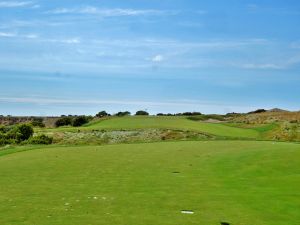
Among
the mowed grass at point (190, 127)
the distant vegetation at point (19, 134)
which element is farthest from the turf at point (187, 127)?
the distant vegetation at point (19, 134)

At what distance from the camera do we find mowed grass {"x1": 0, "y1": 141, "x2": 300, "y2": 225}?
9727 mm

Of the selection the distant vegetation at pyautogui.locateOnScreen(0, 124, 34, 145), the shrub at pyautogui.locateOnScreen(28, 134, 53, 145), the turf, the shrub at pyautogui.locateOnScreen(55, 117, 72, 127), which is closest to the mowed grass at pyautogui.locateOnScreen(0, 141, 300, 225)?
the shrub at pyautogui.locateOnScreen(28, 134, 53, 145)

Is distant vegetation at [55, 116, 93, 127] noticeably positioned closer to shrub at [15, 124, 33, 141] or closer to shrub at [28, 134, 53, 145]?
shrub at [15, 124, 33, 141]

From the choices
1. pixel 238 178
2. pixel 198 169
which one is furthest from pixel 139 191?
pixel 198 169

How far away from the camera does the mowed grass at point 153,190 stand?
31.9 feet

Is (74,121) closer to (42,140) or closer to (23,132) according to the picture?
(23,132)

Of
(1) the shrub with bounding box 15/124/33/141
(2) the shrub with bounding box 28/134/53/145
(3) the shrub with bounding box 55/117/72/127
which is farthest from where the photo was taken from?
(3) the shrub with bounding box 55/117/72/127

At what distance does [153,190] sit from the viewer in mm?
12844

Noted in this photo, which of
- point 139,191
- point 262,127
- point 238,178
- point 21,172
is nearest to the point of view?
point 139,191

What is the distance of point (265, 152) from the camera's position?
2148cm

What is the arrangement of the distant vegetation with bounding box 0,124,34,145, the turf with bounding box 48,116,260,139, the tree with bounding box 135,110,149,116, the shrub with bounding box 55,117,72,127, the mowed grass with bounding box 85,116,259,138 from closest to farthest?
the turf with bounding box 48,116,260,139 < the mowed grass with bounding box 85,116,259,138 < the distant vegetation with bounding box 0,124,34,145 < the shrub with bounding box 55,117,72,127 < the tree with bounding box 135,110,149,116

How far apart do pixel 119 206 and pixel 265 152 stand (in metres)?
12.3

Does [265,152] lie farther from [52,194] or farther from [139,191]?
[52,194]

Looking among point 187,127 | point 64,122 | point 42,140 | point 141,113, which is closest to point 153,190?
point 42,140
